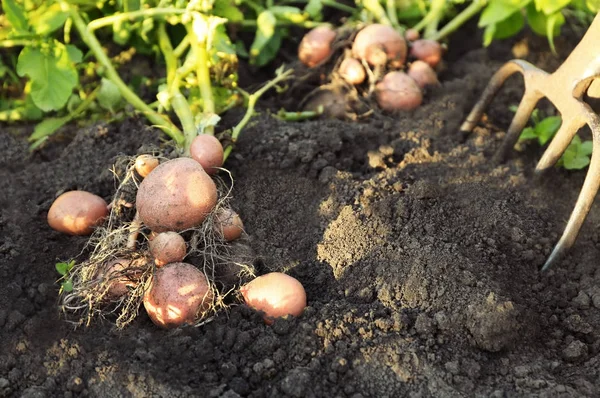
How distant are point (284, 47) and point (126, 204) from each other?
1.49m

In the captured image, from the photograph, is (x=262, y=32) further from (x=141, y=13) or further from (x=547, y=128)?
(x=547, y=128)

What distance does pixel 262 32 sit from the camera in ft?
9.75

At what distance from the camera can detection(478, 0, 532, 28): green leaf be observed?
2.68 meters

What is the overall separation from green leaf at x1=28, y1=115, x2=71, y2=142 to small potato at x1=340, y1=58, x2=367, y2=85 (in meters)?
1.15

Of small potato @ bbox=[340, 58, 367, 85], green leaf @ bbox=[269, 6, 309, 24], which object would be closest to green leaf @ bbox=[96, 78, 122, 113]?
green leaf @ bbox=[269, 6, 309, 24]

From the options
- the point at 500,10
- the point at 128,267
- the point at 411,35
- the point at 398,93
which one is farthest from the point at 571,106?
the point at 128,267

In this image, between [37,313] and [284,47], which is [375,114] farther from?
[37,313]

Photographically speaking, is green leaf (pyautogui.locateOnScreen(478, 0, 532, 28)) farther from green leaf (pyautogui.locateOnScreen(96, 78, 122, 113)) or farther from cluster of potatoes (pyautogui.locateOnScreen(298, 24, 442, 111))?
green leaf (pyautogui.locateOnScreen(96, 78, 122, 113))

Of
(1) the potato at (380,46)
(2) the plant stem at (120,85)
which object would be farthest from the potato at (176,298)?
(1) the potato at (380,46)

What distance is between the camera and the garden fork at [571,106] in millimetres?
2094

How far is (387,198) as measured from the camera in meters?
2.25

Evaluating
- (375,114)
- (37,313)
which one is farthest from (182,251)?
(375,114)

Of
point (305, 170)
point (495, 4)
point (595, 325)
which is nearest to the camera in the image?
point (595, 325)

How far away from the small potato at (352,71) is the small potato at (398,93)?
9 cm
